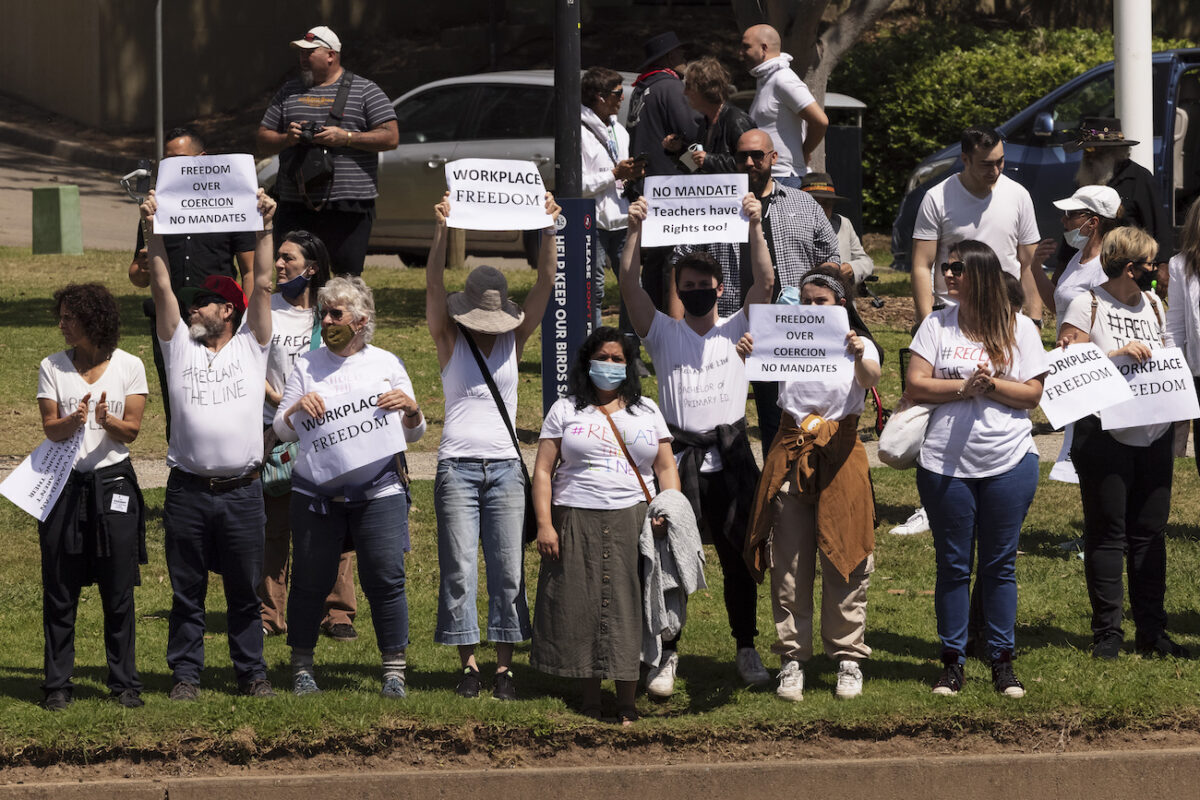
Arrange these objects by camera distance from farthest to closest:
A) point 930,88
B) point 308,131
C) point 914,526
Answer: point 930,88 → point 914,526 → point 308,131

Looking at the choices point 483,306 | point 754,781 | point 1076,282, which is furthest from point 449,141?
point 754,781

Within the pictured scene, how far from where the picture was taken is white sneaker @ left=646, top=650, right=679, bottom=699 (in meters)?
6.93

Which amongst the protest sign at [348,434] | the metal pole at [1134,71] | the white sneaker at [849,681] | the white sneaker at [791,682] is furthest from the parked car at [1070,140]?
the protest sign at [348,434]

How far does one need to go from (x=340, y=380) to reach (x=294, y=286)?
95cm

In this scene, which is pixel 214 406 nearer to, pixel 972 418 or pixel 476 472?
pixel 476 472

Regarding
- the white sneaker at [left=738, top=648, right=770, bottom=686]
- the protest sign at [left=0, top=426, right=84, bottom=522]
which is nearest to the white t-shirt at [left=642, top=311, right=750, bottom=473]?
the white sneaker at [left=738, top=648, right=770, bottom=686]

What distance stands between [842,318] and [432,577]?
3032 millimetres

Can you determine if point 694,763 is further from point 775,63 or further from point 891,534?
point 775,63

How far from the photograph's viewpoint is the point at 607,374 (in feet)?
21.8

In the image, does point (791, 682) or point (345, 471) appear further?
point (791, 682)

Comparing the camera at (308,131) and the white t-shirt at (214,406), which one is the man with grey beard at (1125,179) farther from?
the white t-shirt at (214,406)

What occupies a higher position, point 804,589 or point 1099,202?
point 1099,202

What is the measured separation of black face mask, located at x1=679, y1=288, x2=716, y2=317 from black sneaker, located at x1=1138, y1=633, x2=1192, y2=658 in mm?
2409

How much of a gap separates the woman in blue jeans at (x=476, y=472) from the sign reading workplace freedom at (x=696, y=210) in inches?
24.1
